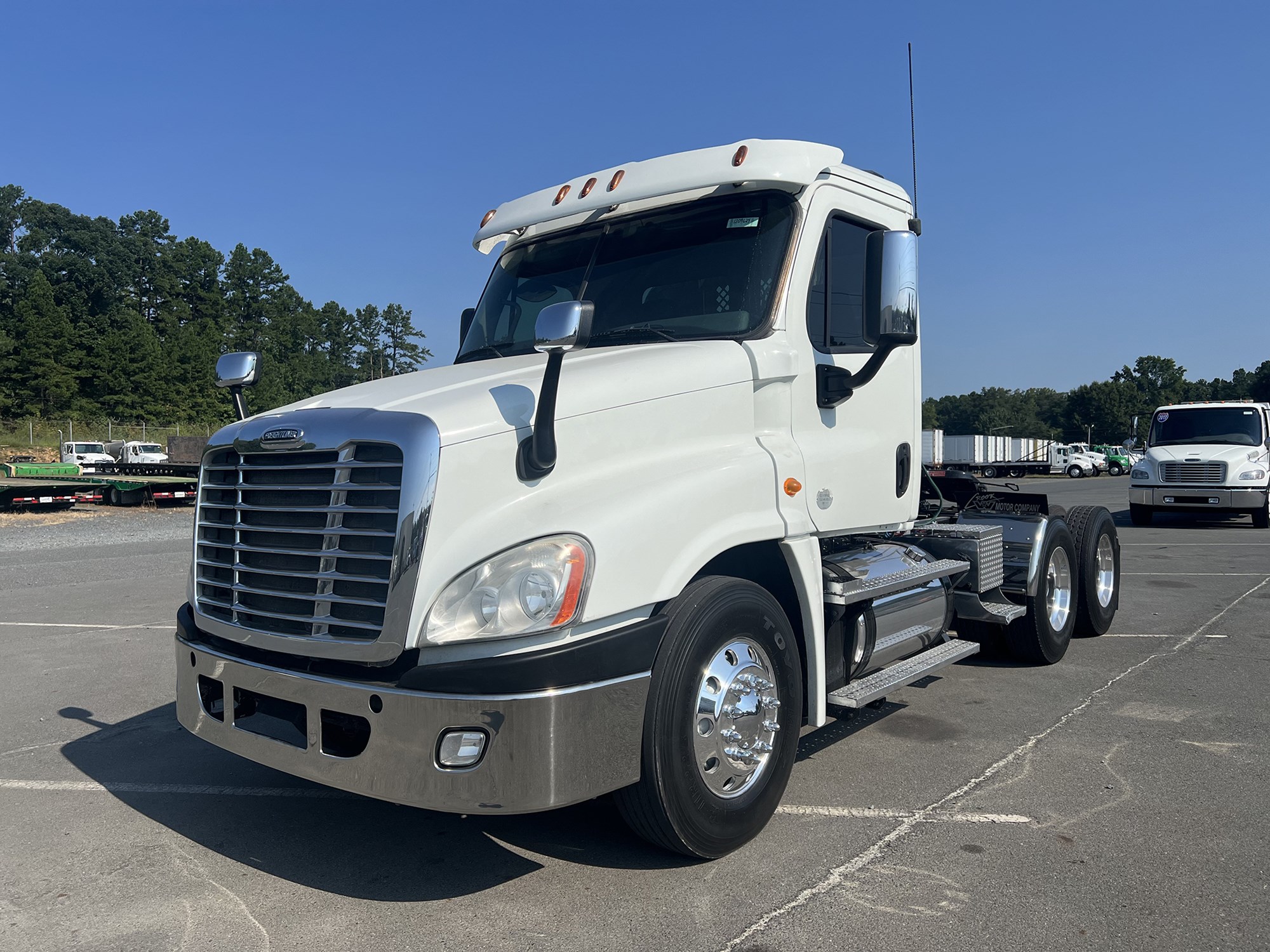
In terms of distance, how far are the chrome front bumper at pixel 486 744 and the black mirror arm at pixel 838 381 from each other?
5.63ft

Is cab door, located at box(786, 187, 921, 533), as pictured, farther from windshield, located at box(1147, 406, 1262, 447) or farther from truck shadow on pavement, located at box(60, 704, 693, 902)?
windshield, located at box(1147, 406, 1262, 447)

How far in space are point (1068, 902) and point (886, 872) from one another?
592 millimetres

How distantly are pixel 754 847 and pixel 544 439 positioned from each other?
5.96ft

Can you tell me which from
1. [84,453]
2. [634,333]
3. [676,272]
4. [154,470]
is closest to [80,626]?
[634,333]

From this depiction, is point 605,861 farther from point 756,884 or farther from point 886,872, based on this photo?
point 886,872

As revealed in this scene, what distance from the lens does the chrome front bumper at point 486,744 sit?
2.88m

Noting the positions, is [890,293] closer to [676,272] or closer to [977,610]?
[676,272]

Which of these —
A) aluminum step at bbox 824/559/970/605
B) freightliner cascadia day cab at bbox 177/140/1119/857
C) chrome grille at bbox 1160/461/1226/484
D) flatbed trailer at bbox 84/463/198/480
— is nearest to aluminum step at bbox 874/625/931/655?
freightliner cascadia day cab at bbox 177/140/1119/857

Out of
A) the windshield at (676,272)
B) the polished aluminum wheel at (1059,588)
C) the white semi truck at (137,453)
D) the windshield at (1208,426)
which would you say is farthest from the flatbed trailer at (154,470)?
the windshield at (676,272)

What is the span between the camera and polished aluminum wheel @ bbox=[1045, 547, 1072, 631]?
6883mm

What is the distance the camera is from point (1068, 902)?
3.16 m

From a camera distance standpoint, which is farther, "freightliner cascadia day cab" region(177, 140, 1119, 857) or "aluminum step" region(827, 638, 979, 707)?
"aluminum step" region(827, 638, 979, 707)

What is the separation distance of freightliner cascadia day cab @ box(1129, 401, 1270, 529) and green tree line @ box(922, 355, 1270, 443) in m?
94.3

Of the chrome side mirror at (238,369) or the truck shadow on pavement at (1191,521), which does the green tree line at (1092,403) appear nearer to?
the truck shadow on pavement at (1191,521)
